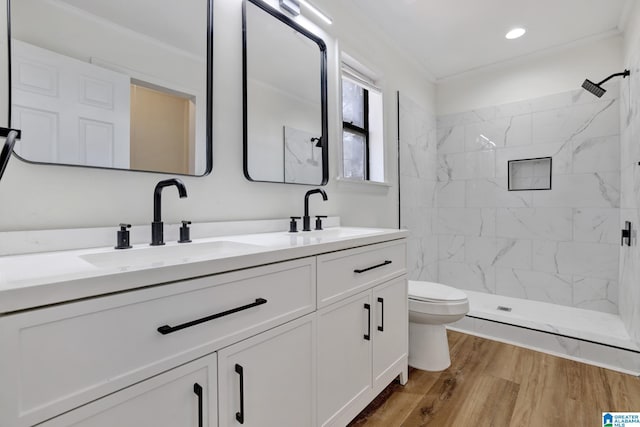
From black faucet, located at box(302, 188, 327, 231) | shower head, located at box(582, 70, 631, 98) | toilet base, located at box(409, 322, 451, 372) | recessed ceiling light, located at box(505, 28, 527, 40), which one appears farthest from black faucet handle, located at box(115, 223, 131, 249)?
shower head, located at box(582, 70, 631, 98)

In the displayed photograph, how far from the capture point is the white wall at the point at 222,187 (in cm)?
95

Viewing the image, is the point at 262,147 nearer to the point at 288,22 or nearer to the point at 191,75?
the point at 191,75

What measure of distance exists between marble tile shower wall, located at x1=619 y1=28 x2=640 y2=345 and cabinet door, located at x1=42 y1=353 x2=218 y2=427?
2.46 m

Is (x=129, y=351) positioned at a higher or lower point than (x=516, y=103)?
lower

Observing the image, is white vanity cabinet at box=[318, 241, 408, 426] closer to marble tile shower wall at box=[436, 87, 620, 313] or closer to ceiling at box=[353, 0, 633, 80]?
ceiling at box=[353, 0, 633, 80]

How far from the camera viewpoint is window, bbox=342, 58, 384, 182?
87.4 inches

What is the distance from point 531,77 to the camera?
9.39ft

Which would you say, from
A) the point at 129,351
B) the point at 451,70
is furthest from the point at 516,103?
the point at 129,351

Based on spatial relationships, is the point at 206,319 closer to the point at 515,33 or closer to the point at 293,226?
the point at 293,226

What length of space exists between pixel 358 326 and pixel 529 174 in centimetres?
251

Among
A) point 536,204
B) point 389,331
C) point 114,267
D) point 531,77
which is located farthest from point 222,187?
point 531,77

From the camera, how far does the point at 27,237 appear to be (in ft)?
2.96

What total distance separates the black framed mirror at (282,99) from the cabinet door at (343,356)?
2.48 feet

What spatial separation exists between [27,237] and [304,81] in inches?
58.4
